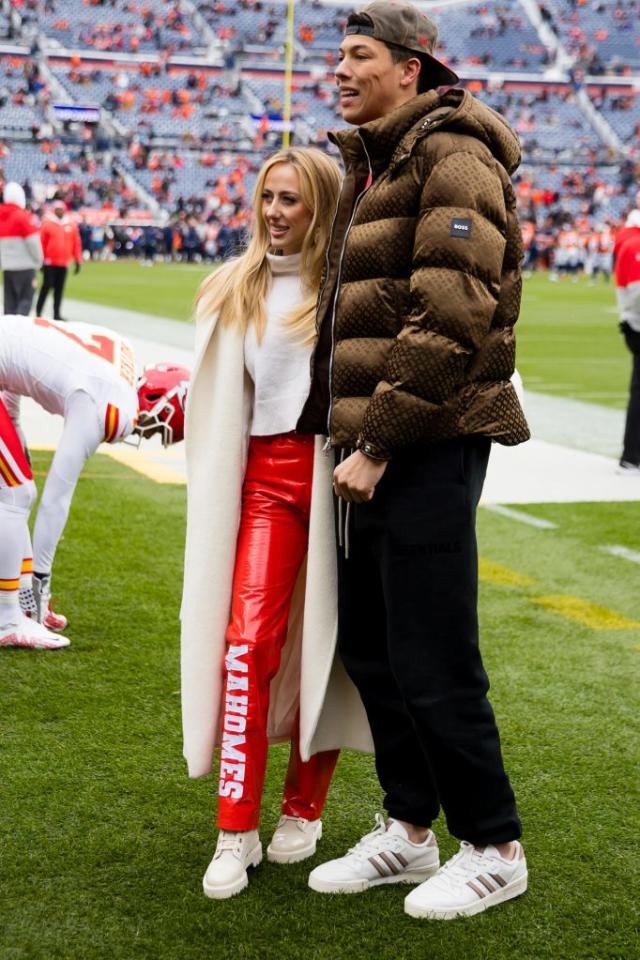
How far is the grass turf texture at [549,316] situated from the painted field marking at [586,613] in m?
6.54

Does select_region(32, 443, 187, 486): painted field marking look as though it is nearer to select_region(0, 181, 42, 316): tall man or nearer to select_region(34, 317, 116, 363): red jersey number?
select_region(34, 317, 116, 363): red jersey number

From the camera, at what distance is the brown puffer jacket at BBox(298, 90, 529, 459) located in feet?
8.55

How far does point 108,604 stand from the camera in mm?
5578

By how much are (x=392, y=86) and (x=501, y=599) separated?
336cm

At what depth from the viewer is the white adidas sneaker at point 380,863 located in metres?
3.14

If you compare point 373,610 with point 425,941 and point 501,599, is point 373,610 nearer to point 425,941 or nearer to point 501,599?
point 425,941

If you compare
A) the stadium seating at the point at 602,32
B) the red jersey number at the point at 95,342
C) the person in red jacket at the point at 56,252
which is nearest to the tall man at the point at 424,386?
the red jersey number at the point at 95,342

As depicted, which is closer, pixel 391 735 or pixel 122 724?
pixel 391 735

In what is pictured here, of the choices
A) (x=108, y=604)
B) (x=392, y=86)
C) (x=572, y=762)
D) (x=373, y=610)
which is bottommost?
(x=108, y=604)

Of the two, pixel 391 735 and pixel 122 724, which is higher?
pixel 391 735

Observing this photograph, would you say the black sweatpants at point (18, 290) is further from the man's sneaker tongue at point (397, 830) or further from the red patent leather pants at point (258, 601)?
the man's sneaker tongue at point (397, 830)

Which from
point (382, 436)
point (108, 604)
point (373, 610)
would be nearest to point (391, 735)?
point (373, 610)

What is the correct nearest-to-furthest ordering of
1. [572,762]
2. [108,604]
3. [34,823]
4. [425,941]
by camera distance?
[425,941] → [34,823] → [572,762] → [108,604]

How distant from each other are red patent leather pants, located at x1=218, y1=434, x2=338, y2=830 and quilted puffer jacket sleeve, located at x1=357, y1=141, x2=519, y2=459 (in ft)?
1.52
